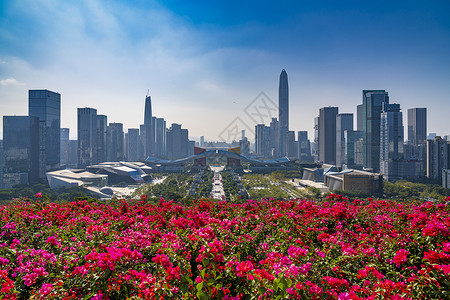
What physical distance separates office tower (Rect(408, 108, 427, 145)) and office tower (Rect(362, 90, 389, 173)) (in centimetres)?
3676

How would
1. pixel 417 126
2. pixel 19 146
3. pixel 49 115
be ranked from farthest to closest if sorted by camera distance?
1. pixel 417 126
2. pixel 49 115
3. pixel 19 146

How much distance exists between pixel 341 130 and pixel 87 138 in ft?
204

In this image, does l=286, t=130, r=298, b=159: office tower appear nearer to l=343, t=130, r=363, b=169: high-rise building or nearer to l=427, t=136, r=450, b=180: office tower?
l=343, t=130, r=363, b=169: high-rise building

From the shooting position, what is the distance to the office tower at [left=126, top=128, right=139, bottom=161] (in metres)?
75.9

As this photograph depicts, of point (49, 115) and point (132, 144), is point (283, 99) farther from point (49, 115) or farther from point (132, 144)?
point (49, 115)

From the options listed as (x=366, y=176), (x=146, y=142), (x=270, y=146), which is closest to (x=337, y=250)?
(x=366, y=176)

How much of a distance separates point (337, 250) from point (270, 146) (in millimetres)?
95869

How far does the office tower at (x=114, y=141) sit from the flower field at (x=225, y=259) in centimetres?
6677

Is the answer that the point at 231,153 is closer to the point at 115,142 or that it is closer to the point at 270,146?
the point at 115,142

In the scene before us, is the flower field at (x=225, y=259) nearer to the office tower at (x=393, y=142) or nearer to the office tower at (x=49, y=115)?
the office tower at (x=393, y=142)

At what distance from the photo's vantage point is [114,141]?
65.2 m

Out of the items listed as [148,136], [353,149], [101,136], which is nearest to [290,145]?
[353,149]

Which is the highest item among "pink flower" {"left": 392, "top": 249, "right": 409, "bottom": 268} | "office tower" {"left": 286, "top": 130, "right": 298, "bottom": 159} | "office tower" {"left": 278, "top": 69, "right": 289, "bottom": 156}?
"office tower" {"left": 278, "top": 69, "right": 289, "bottom": 156}

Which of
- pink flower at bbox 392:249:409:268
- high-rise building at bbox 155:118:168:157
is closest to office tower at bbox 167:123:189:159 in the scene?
high-rise building at bbox 155:118:168:157
